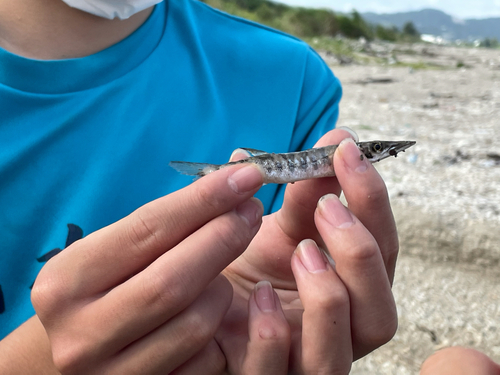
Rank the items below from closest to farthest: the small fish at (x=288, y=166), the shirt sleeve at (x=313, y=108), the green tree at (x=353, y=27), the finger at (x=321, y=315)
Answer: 1. the finger at (x=321, y=315)
2. the small fish at (x=288, y=166)
3. the shirt sleeve at (x=313, y=108)
4. the green tree at (x=353, y=27)

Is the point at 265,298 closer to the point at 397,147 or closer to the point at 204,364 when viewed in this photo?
the point at 204,364

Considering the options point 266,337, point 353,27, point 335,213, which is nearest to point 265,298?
point 266,337

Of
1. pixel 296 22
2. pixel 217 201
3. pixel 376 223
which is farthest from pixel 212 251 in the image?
pixel 296 22

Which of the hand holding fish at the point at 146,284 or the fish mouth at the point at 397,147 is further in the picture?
the fish mouth at the point at 397,147

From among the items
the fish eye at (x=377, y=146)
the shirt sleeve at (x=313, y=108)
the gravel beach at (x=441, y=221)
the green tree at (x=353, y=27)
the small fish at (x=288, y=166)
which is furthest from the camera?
the green tree at (x=353, y=27)

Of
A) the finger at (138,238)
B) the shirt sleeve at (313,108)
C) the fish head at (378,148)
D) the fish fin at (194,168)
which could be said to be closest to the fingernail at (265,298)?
the finger at (138,238)

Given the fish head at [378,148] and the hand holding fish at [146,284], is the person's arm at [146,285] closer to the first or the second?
the hand holding fish at [146,284]

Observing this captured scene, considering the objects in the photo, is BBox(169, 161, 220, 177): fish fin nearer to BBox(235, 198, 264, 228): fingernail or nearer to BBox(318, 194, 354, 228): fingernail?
BBox(235, 198, 264, 228): fingernail
